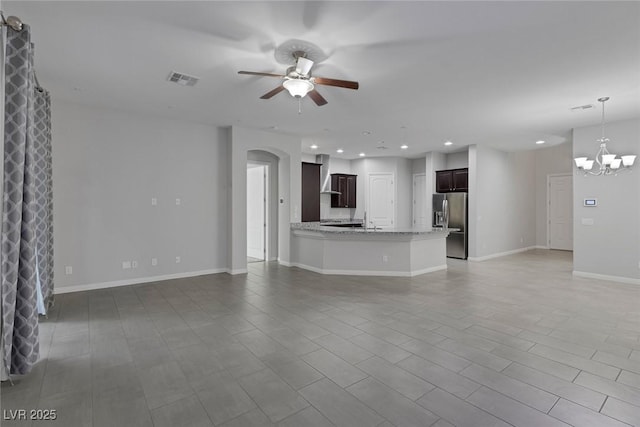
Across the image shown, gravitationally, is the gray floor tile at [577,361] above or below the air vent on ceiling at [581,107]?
below

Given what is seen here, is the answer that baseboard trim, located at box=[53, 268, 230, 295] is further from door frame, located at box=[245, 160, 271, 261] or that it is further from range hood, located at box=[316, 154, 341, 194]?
range hood, located at box=[316, 154, 341, 194]

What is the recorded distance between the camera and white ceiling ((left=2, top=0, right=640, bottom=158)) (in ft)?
8.36

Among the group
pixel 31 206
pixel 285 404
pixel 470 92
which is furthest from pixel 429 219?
pixel 31 206

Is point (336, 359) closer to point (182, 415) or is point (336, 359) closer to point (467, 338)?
point (182, 415)

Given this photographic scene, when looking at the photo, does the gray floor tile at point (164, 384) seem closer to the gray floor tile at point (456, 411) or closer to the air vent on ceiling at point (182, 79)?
the gray floor tile at point (456, 411)

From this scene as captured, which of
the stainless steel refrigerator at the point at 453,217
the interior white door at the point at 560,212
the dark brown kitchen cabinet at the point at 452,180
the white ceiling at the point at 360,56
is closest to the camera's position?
the white ceiling at the point at 360,56

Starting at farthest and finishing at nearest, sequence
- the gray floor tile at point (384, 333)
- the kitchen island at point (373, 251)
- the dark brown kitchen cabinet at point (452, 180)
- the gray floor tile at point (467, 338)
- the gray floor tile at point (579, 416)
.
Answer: the dark brown kitchen cabinet at point (452, 180) < the kitchen island at point (373, 251) < the gray floor tile at point (384, 333) < the gray floor tile at point (467, 338) < the gray floor tile at point (579, 416)

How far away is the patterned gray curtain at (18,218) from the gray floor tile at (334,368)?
2220mm

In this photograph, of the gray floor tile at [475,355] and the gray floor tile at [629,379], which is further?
the gray floor tile at [475,355]

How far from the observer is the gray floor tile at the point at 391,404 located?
1.99m

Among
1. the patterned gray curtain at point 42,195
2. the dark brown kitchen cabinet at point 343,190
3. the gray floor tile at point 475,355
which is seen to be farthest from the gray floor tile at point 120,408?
the dark brown kitchen cabinet at point 343,190

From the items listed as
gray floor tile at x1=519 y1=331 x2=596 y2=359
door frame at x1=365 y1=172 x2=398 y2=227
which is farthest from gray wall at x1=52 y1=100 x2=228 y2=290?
door frame at x1=365 y1=172 x2=398 y2=227

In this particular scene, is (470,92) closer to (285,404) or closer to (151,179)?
(285,404)

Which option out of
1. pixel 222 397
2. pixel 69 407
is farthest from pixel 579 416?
pixel 69 407
